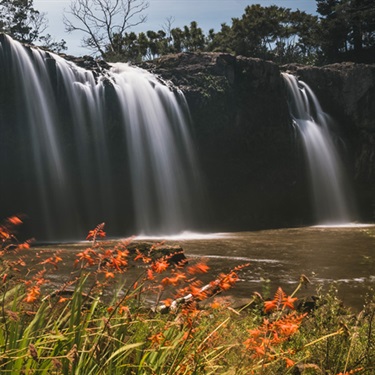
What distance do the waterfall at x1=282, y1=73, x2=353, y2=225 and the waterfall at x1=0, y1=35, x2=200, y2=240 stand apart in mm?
5996

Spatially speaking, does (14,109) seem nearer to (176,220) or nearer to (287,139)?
(176,220)

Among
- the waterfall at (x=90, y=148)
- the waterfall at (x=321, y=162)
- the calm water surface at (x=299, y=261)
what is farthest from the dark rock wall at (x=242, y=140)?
the calm water surface at (x=299, y=261)

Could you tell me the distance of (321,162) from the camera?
23.5 m

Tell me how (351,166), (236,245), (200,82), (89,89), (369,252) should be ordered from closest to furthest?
(369,252) → (236,245) → (89,89) → (200,82) → (351,166)

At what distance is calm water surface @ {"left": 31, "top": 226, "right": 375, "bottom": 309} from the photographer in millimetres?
7637

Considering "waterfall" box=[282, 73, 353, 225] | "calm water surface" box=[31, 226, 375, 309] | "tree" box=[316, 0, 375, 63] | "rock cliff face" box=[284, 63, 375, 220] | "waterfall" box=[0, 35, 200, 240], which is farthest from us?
"tree" box=[316, 0, 375, 63]

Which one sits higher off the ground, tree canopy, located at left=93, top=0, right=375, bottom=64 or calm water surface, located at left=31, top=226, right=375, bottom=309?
tree canopy, located at left=93, top=0, right=375, bottom=64

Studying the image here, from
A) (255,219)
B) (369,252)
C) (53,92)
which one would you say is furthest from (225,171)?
(369,252)

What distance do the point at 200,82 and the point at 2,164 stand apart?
28.8 feet

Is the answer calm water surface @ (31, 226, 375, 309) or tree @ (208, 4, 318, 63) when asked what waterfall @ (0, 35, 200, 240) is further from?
tree @ (208, 4, 318, 63)

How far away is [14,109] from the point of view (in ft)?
57.0

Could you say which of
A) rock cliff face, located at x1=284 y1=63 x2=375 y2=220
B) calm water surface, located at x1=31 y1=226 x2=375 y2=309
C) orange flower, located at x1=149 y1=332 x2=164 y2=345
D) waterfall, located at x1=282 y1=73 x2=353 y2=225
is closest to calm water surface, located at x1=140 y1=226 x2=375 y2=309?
calm water surface, located at x1=31 y1=226 x2=375 y2=309

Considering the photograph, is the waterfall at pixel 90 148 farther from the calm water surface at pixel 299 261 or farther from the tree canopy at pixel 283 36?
the tree canopy at pixel 283 36

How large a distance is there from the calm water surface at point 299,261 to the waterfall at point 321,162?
8.12 m
